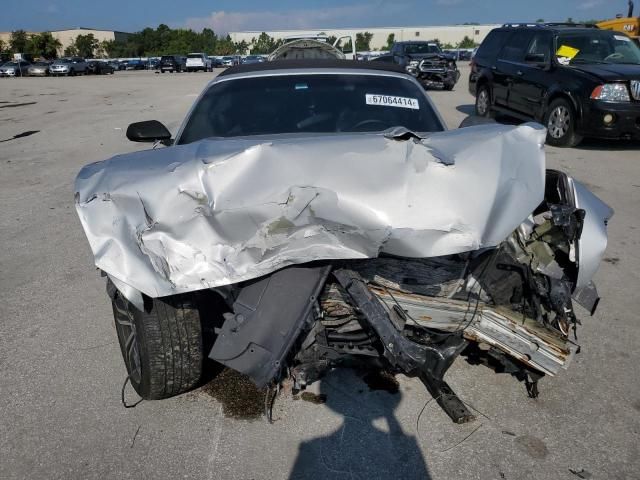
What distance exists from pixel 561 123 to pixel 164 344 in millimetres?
8534

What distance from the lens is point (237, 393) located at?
282 centimetres

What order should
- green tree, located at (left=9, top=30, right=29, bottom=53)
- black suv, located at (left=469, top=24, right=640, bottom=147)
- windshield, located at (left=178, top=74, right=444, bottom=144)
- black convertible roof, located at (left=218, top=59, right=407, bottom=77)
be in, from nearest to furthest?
windshield, located at (left=178, top=74, right=444, bottom=144), black convertible roof, located at (left=218, top=59, right=407, bottom=77), black suv, located at (left=469, top=24, right=640, bottom=147), green tree, located at (left=9, top=30, right=29, bottom=53)

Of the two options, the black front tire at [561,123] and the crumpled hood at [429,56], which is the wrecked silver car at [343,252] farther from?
the crumpled hood at [429,56]

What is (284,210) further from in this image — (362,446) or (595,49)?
(595,49)

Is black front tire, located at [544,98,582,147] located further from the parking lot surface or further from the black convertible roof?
the black convertible roof

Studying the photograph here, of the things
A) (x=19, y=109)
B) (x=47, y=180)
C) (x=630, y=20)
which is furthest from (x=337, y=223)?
(x=630, y=20)

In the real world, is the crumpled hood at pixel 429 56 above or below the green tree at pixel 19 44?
below

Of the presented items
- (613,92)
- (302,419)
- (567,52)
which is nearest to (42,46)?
(567,52)

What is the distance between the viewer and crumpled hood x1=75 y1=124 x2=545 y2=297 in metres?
2.01

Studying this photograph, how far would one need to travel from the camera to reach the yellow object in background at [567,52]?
357 inches

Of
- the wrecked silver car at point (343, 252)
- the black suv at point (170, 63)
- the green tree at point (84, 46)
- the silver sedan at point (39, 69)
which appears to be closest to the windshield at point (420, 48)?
the wrecked silver car at point (343, 252)

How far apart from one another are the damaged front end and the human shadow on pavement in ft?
0.99

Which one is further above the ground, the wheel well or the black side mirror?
the black side mirror

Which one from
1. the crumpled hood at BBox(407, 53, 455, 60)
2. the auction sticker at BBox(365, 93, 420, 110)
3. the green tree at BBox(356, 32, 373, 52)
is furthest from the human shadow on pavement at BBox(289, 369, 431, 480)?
the green tree at BBox(356, 32, 373, 52)
